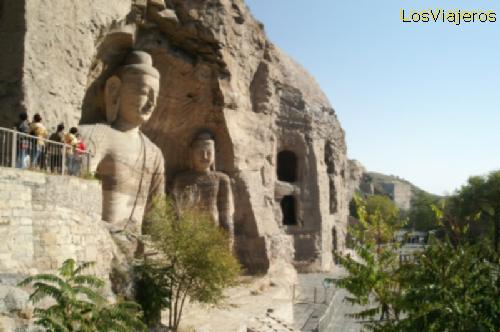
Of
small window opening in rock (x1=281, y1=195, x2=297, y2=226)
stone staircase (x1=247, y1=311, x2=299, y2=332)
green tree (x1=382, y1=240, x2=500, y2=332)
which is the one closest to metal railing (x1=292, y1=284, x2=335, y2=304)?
stone staircase (x1=247, y1=311, x2=299, y2=332)

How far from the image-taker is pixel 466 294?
7.56m

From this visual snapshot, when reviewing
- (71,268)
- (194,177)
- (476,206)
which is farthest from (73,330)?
(476,206)

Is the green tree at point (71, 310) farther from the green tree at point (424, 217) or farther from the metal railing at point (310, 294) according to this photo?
the green tree at point (424, 217)

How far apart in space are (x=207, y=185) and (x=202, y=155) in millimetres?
1006

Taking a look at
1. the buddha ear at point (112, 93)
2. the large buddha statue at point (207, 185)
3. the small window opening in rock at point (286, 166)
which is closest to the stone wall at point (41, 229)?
the buddha ear at point (112, 93)

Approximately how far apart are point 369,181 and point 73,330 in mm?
66489

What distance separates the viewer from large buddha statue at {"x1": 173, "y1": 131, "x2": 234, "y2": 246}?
1753 cm

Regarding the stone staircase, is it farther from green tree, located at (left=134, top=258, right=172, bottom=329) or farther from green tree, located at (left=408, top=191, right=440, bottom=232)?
green tree, located at (left=408, top=191, right=440, bottom=232)

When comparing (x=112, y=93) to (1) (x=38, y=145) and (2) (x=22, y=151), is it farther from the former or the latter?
(2) (x=22, y=151)

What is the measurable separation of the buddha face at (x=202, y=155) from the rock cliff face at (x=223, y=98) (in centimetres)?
59

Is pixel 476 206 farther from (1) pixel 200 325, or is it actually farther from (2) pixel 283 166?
(1) pixel 200 325

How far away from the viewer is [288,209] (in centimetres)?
2617

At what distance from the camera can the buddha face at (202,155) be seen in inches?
701

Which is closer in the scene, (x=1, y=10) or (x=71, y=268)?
(x=71, y=268)
